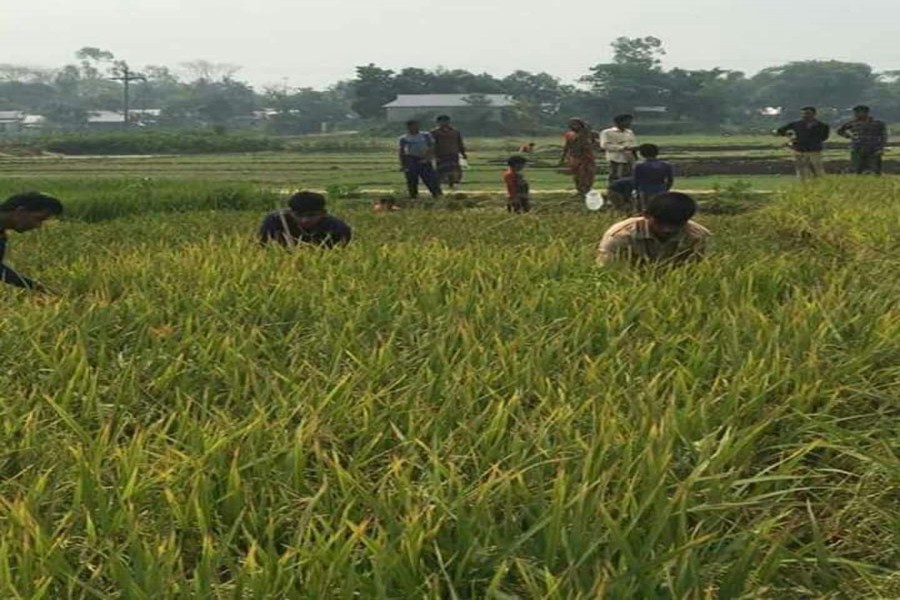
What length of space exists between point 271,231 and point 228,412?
340 cm

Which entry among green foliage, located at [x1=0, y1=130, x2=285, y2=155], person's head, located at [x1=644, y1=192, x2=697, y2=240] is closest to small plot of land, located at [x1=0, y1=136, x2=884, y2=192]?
person's head, located at [x1=644, y1=192, x2=697, y2=240]

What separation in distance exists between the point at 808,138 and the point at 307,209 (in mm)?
8189

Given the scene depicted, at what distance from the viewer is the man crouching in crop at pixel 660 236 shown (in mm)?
4445

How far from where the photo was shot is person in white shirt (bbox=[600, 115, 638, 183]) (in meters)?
10.8

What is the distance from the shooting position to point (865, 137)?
39.8 feet

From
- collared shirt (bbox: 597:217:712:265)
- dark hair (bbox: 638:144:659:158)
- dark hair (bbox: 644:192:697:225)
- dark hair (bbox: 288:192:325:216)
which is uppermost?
dark hair (bbox: 638:144:659:158)

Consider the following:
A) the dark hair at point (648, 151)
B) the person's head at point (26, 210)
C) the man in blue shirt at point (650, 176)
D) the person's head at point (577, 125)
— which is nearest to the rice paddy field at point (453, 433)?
the person's head at point (26, 210)

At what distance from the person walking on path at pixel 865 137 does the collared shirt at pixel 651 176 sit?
14.8 ft

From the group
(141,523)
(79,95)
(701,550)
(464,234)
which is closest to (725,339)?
(701,550)

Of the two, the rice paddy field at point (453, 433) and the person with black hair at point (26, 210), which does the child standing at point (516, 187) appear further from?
the person with black hair at point (26, 210)

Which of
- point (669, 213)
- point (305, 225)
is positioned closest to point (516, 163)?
point (305, 225)

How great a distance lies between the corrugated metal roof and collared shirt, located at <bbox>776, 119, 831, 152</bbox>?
4821 cm

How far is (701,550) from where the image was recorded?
5.57 feet

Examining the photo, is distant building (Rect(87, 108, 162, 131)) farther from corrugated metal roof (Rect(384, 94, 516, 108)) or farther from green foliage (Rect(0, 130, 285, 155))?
green foliage (Rect(0, 130, 285, 155))
